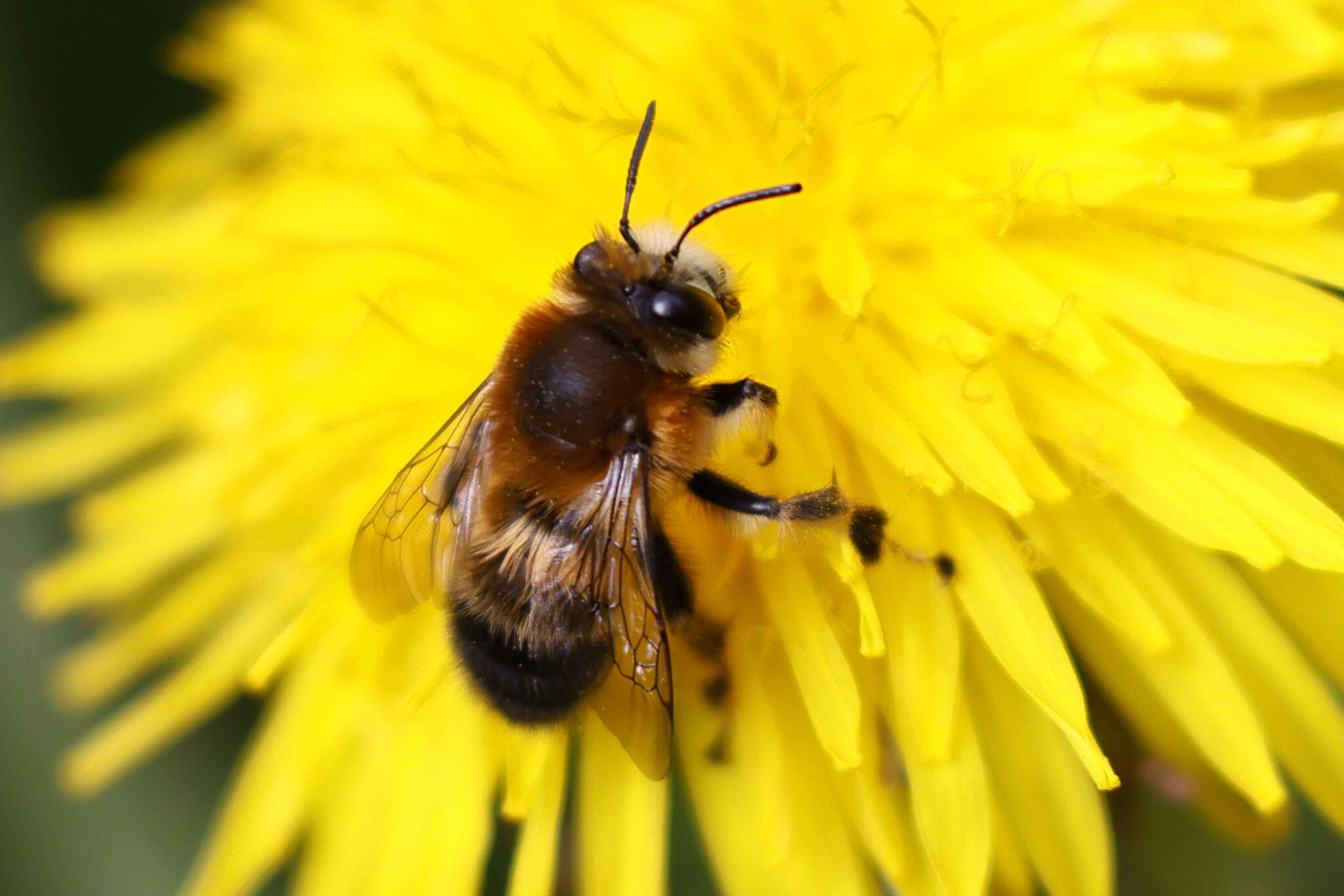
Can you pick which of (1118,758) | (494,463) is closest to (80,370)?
(494,463)

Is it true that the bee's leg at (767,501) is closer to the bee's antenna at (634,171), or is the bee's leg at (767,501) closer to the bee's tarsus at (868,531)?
the bee's tarsus at (868,531)

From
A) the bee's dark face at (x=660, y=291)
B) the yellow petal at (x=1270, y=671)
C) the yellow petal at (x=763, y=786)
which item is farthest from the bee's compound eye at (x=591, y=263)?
the yellow petal at (x=1270, y=671)

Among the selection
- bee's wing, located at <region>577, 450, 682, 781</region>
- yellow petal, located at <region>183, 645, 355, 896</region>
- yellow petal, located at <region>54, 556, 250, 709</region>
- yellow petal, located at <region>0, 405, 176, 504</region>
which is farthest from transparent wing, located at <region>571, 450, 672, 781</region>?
yellow petal, located at <region>0, 405, 176, 504</region>

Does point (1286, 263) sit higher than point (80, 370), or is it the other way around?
point (1286, 263)

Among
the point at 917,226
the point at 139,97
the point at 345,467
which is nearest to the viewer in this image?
the point at 917,226

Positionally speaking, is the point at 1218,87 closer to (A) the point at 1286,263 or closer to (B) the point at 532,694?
(A) the point at 1286,263

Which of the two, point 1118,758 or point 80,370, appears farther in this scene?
point 80,370

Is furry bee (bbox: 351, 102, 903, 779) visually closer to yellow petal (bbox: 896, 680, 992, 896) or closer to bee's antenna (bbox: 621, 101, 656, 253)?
bee's antenna (bbox: 621, 101, 656, 253)
